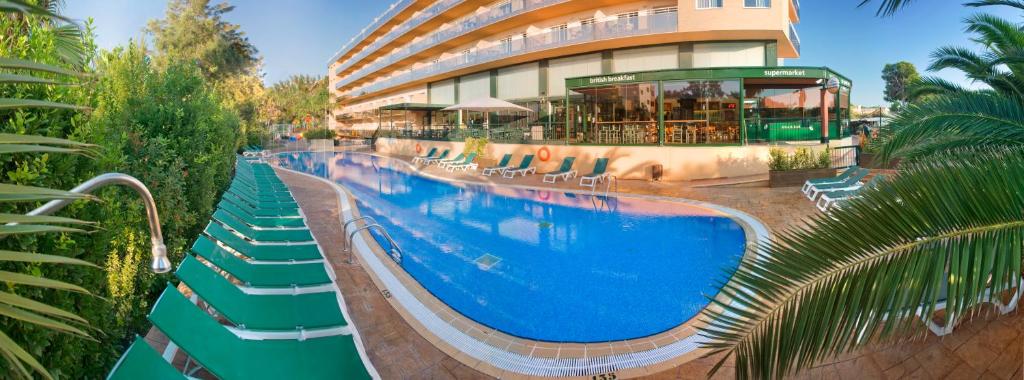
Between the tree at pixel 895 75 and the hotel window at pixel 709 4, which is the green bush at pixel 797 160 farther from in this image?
the tree at pixel 895 75

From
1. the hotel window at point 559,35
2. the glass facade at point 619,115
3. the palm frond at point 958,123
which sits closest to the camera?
the palm frond at point 958,123

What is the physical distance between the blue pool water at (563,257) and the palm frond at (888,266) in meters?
3.29

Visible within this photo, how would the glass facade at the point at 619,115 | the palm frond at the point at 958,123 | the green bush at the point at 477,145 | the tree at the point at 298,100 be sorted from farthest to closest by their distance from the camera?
the tree at the point at 298,100
the green bush at the point at 477,145
the glass facade at the point at 619,115
the palm frond at the point at 958,123

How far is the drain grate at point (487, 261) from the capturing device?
7.91 meters

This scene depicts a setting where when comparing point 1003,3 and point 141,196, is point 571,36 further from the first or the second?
point 141,196

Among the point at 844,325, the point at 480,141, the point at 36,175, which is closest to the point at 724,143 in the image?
the point at 480,141

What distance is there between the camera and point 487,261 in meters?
8.16

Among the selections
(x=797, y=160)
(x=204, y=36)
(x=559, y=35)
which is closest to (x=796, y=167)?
(x=797, y=160)

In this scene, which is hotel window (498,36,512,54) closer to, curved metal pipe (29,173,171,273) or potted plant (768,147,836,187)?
potted plant (768,147,836,187)

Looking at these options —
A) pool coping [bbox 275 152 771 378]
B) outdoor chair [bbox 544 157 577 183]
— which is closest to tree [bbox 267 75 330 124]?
outdoor chair [bbox 544 157 577 183]

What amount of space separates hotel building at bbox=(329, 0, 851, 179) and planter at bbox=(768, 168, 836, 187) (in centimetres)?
247

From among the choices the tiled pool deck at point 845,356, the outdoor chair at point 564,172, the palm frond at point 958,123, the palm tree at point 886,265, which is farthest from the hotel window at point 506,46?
the palm tree at point 886,265

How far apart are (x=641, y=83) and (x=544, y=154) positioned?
14.5 ft

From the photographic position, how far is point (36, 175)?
2.33 metres
